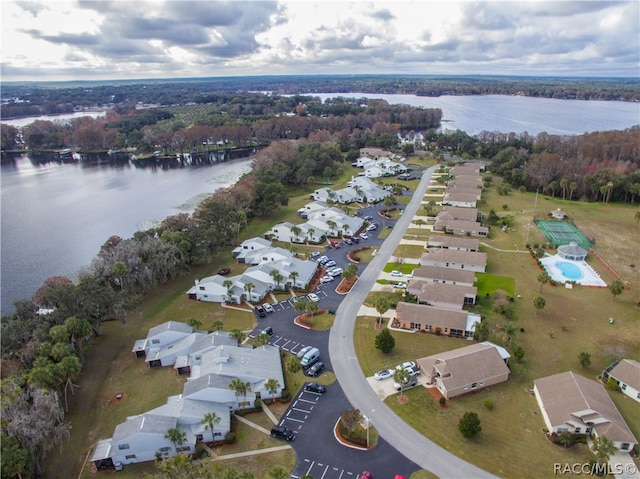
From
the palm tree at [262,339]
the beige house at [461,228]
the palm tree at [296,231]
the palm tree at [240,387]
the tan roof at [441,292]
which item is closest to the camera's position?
the palm tree at [240,387]

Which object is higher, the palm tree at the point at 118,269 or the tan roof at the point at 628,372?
the palm tree at the point at 118,269

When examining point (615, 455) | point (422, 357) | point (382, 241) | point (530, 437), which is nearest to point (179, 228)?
point (382, 241)

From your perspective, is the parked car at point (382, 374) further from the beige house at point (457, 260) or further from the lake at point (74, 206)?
the lake at point (74, 206)

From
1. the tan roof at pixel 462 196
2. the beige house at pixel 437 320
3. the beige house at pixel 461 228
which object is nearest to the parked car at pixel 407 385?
the beige house at pixel 437 320

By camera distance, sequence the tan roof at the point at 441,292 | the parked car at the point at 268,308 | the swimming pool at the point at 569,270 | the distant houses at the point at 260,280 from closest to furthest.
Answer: the tan roof at the point at 441,292, the parked car at the point at 268,308, the distant houses at the point at 260,280, the swimming pool at the point at 569,270

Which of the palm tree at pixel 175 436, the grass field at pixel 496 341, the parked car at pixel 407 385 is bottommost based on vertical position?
the grass field at pixel 496 341

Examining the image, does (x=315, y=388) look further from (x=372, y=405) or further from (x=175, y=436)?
(x=175, y=436)

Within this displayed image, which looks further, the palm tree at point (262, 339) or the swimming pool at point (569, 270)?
the swimming pool at point (569, 270)

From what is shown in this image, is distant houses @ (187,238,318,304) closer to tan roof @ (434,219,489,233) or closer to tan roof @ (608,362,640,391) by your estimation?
tan roof @ (434,219,489,233)
